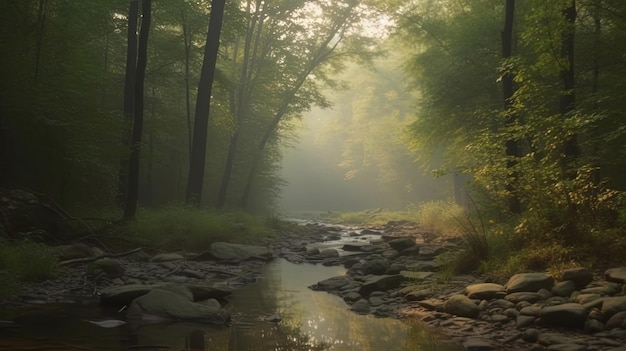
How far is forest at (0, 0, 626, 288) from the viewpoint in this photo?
936 centimetres

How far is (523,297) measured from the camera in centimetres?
713

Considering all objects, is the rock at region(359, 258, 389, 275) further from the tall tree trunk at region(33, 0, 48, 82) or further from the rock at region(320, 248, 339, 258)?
the tall tree trunk at region(33, 0, 48, 82)

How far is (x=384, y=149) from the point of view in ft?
135

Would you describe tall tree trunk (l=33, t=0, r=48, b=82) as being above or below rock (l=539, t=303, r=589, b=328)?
above

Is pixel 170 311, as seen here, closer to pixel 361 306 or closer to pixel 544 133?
pixel 361 306

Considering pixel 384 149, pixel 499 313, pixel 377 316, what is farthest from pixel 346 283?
pixel 384 149

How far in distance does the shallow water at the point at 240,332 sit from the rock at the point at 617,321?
5.78 feet

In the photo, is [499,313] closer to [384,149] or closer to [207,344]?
[207,344]

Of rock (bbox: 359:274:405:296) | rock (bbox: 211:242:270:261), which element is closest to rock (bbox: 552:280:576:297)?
rock (bbox: 359:274:405:296)

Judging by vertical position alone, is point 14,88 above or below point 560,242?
above

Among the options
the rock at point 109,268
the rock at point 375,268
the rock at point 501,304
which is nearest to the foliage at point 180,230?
the rock at point 109,268

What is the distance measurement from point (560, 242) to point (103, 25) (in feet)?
45.6

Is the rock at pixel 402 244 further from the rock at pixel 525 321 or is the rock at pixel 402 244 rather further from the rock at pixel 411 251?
the rock at pixel 525 321

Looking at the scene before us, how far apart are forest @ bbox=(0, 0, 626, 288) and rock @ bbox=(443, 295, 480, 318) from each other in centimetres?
190
